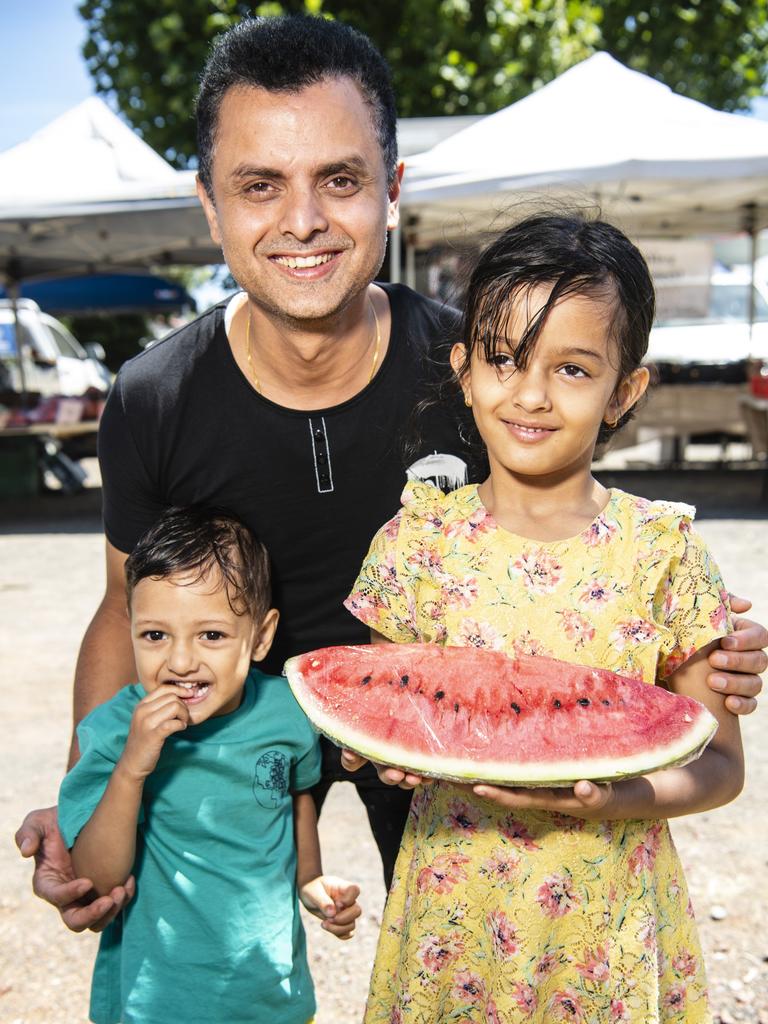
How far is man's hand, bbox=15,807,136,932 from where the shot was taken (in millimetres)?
2010

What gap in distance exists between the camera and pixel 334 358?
2.45 metres

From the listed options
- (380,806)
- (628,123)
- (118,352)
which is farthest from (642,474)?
(118,352)

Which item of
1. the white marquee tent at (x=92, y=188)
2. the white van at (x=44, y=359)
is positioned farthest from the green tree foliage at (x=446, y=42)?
the white van at (x=44, y=359)

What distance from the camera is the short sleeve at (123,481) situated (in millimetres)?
2484

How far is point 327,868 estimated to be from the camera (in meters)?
3.84

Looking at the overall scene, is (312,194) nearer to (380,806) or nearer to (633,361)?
(633,361)

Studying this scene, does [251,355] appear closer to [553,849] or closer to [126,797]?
[126,797]

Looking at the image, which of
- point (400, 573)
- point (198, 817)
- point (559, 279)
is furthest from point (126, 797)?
point (559, 279)

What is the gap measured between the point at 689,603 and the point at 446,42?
14.3 m

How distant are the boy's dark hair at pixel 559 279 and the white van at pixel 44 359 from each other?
15199mm

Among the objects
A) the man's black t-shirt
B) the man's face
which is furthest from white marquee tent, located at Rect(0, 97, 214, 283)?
the man's face

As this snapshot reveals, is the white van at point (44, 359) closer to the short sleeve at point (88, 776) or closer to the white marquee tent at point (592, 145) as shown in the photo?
the white marquee tent at point (592, 145)

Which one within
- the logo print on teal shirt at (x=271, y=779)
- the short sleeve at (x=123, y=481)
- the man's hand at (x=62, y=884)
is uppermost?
the short sleeve at (x=123, y=481)

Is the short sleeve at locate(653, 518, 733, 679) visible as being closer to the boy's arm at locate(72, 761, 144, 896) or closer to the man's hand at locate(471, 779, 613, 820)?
the man's hand at locate(471, 779, 613, 820)
